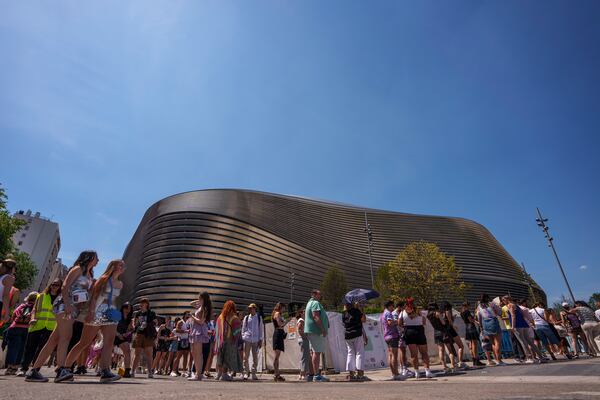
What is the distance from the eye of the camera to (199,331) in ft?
23.3

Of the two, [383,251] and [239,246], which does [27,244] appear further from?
[383,251]

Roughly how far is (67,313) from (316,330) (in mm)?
4861

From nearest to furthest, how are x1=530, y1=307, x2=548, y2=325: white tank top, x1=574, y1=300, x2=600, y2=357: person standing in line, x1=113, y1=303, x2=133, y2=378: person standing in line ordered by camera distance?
x1=113, y1=303, x2=133, y2=378: person standing in line < x1=530, y1=307, x2=548, y2=325: white tank top < x1=574, y1=300, x2=600, y2=357: person standing in line

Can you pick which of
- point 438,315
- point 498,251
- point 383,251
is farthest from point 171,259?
point 498,251

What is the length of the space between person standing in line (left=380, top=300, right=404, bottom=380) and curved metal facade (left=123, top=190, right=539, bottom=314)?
53697mm

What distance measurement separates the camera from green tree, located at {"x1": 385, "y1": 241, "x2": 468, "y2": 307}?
111 ft

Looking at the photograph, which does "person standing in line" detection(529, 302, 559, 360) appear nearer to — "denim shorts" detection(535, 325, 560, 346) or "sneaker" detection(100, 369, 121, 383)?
"denim shorts" detection(535, 325, 560, 346)

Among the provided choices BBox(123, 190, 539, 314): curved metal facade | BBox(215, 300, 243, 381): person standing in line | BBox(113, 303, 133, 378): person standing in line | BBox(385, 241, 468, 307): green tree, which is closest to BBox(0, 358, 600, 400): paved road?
BBox(113, 303, 133, 378): person standing in line

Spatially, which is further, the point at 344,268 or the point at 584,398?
the point at 344,268

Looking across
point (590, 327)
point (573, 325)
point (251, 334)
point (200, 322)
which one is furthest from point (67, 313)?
point (573, 325)

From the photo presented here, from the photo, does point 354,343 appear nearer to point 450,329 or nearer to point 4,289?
point 450,329

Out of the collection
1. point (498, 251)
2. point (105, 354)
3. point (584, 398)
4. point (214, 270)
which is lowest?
point (584, 398)

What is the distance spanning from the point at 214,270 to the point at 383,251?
155ft

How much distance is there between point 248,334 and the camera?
Result: 828 cm
